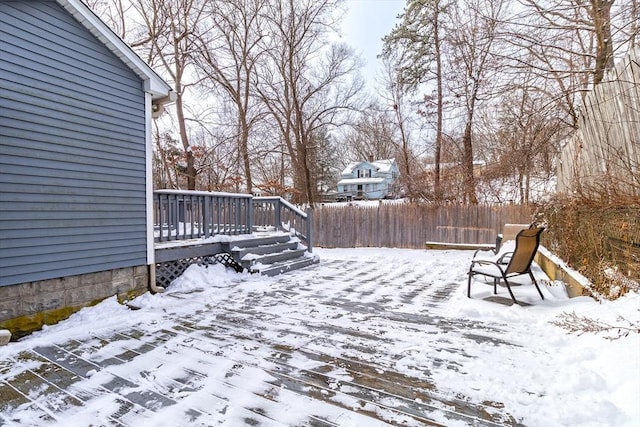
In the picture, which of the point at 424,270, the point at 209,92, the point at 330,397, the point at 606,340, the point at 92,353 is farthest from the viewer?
the point at 209,92

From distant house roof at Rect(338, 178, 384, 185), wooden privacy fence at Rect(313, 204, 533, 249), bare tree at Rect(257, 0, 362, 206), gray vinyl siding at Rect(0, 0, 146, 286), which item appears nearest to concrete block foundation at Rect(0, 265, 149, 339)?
gray vinyl siding at Rect(0, 0, 146, 286)

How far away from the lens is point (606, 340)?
2613mm

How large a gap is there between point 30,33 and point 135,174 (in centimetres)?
187

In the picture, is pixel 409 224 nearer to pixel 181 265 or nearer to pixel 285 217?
pixel 285 217

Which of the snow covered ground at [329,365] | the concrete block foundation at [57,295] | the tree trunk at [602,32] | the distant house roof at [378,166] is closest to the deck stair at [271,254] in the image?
the snow covered ground at [329,365]

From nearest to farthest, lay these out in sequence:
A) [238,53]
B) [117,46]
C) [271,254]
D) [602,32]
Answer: [117,46]
[602,32]
[271,254]
[238,53]

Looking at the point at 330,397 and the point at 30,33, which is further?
the point at 30,33

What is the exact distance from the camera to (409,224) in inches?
452

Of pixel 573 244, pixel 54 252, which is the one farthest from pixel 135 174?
pixel 573 244

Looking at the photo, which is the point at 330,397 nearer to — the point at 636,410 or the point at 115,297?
the point at 636,410

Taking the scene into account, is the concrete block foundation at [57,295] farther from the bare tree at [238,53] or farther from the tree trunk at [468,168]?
the tree trunk at [468,168]

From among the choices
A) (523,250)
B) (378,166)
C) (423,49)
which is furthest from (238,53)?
(378,166)

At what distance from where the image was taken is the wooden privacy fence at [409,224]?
1056 cm

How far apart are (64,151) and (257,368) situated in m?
3.45
